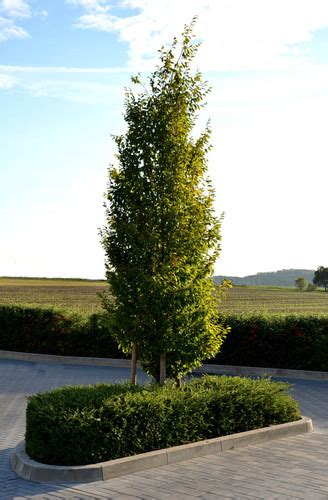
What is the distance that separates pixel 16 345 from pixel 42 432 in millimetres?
14462

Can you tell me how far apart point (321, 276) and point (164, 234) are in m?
135

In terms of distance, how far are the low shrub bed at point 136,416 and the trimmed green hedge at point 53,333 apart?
32.3ft

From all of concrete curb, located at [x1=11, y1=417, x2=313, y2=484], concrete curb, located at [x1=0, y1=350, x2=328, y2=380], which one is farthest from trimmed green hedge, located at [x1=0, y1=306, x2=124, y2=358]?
concrete curb, located at [x1=11, y1=417, x2=313, y2=484]

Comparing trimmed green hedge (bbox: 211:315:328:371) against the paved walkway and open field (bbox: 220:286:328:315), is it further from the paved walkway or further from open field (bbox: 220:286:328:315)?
open field (bbox: 220:286:328:315)

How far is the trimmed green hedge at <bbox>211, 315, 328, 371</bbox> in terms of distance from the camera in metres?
18.6

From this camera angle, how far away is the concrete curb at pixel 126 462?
341 inches

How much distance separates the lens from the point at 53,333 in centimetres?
2247

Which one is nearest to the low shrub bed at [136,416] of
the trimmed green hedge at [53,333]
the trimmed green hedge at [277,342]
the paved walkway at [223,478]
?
the paved walkway at [223,478]

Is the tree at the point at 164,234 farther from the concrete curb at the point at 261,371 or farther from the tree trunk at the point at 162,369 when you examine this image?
the concrete curb at the point at 261,371

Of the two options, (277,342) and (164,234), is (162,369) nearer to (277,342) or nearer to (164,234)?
(164,234)

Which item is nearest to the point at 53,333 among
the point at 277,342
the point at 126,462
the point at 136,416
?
the point at 277,342

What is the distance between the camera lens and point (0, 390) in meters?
16.4

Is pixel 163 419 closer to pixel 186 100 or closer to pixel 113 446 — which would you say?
pixel 113 446

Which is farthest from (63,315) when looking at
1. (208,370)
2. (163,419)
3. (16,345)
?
(163,419)
